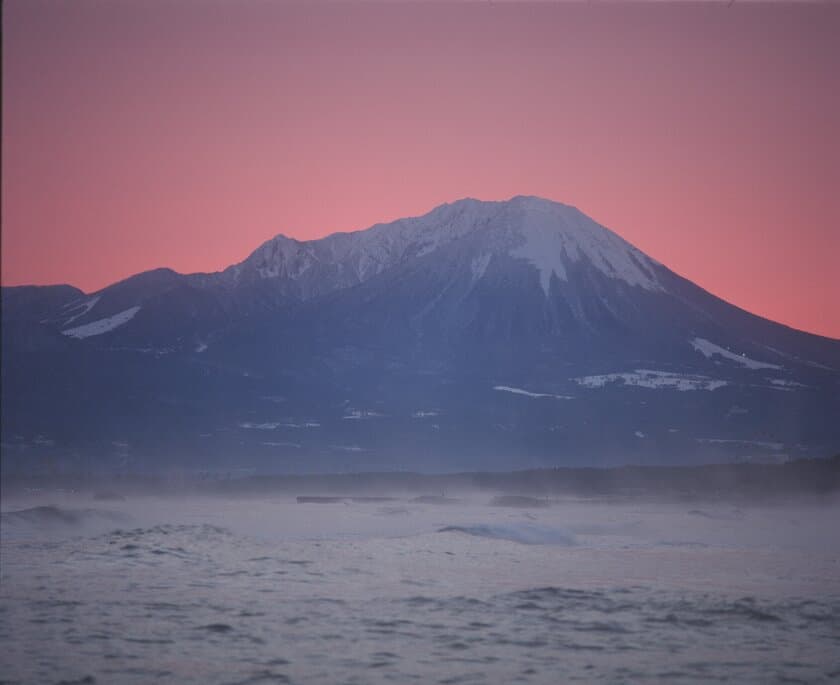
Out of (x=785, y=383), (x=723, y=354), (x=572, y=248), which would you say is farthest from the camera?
(x=572, y=248)

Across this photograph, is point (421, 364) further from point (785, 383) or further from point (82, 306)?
point (785, 383)

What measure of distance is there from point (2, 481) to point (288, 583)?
30295mm

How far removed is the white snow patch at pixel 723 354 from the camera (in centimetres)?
4212

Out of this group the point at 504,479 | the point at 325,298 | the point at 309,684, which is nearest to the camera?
the point at 309,684

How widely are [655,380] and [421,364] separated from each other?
13432 mm

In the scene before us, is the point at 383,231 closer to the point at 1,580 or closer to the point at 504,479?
the point at 504,479

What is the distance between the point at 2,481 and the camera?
119ft

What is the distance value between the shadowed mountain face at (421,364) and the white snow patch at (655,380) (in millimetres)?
96

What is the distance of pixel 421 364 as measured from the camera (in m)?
57.7

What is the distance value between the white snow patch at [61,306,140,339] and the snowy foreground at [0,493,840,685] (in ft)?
141

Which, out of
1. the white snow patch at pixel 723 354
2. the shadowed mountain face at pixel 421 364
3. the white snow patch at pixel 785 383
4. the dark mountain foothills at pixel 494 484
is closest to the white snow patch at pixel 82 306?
the shadowed mountain face at pixel 421 364

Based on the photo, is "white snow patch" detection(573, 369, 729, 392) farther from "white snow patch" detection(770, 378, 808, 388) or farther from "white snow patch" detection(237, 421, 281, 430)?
"white snow patch" detection(237, 421, 281, 430)

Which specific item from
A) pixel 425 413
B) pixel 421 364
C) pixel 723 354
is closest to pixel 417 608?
pixel 723 354

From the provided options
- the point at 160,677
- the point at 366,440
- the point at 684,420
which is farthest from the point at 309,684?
the point at 366,440
